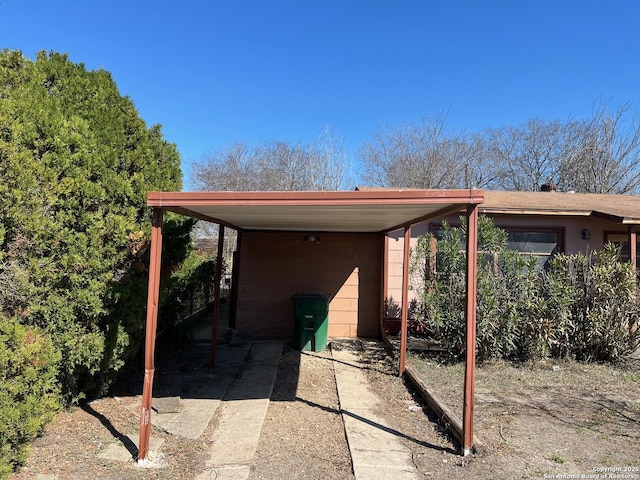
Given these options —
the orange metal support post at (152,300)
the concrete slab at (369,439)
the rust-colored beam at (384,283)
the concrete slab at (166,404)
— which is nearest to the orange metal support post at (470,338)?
the concrete slab at (369,439)

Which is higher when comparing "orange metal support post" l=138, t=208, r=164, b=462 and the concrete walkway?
"orange metal support post" l=138, t=208, r=164, b=462

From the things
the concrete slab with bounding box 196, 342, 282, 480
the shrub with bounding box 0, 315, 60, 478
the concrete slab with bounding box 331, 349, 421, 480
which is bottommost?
the concrete slab with bounding box 196, 342, 282, 480

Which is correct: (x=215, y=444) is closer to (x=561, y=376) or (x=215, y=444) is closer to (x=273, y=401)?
(x=273, y=401)

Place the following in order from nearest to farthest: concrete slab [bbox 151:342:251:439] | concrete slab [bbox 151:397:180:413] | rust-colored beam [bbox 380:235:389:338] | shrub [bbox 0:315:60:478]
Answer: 1. shrub [bbox 0:315:60:478]
2. concrete slab [bbox 151:342:251:439]
3. concrete slab [bbox 151:397:180:413]
4. rust-colored beam [bbox 380:235:389:338]

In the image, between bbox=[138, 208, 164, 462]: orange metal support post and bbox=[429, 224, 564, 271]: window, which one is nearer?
bbox=[138, 208, 164, 462]: orange metal support post

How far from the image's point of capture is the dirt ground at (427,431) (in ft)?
10.1

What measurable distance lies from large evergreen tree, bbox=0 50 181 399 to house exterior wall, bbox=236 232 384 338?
11.0 ft

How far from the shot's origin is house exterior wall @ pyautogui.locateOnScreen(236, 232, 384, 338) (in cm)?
790

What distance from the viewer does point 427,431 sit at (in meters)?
3.87

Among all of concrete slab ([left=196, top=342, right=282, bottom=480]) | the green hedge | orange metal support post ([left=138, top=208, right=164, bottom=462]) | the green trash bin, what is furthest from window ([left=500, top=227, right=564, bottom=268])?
orange metal support post ([left=138, top=208, right=164, bottom=462])

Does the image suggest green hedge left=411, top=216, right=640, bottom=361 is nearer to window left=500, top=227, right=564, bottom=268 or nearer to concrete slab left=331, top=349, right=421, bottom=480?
window left=500, top=227, right=564, bottom=268

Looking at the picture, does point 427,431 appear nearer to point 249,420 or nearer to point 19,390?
point 249,420

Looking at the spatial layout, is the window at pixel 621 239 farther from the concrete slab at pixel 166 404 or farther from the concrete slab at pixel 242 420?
the concrete slab at pixel 166 404

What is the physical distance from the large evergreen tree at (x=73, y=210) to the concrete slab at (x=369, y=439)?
8.23 feet
